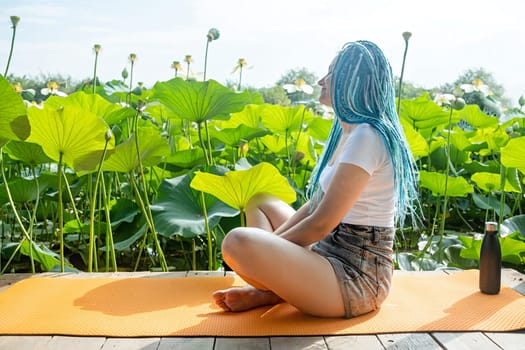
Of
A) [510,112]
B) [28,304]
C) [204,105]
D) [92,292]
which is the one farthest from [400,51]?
[510,112]

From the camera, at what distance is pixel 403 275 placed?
6.60ft

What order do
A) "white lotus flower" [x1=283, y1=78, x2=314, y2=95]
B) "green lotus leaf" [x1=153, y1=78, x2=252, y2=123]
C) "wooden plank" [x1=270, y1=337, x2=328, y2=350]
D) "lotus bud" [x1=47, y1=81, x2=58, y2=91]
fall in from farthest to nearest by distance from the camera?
"lotus bud" [x1=47, y1=81, x2=58, y2=91] → "white lotus flower" [x1=283, y1=78, x2=314, y2=95] → "green lotus leaf" [x1=153, y1=78, x2=252, y2=123] → "wooden plank" [x1=270, y1=337, x2=328, y2=350]

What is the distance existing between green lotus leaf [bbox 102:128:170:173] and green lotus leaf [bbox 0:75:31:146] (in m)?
0.29

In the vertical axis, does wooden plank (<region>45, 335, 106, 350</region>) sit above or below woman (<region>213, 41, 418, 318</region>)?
below

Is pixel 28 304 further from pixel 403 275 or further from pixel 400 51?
pixel 400 51

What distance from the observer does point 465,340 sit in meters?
1.46

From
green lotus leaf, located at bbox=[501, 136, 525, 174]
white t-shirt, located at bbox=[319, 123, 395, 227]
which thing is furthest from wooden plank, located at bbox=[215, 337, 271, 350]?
green lotus leaf, located at bbox=[501, 136, 525, 174]

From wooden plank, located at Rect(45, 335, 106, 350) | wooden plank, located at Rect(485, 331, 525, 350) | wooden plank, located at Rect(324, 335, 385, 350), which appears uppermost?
wooden plank, located at Rect(485, 331, 525, 350)

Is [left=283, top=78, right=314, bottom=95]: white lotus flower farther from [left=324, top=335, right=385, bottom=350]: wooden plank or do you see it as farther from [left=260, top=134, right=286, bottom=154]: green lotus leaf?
[left=324, top=335, right=385, bottom=350]: wooden plank

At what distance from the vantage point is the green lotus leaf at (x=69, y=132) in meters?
1.93

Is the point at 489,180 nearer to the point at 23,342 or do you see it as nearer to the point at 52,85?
the point at 23,342

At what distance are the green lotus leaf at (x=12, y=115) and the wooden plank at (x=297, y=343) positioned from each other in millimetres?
950

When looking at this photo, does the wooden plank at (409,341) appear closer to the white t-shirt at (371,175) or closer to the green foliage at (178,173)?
the white t-shirt at (371,175)

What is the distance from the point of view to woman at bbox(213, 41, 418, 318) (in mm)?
1496
